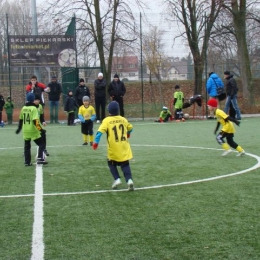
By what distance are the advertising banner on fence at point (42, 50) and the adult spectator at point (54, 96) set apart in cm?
174

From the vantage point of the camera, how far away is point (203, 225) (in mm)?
6289

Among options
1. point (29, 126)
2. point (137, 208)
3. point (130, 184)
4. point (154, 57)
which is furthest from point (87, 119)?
point (154, 57)

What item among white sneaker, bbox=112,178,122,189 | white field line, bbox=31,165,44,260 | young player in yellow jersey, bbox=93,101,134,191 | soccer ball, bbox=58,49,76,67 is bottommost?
white field line, bbox=31,165,44,260

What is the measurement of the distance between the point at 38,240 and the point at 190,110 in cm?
2403

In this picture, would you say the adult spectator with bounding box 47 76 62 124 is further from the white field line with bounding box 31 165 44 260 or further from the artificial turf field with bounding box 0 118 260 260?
the white field line with bounding box 31 165 44 260

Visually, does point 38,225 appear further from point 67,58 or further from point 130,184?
point 67,58

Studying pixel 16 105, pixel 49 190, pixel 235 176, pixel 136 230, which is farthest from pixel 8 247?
pixel 16 105

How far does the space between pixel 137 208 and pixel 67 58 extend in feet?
62.1

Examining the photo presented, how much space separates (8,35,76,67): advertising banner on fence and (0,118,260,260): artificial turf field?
12.8 metres

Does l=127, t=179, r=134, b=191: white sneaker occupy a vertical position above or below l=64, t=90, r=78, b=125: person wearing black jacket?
below

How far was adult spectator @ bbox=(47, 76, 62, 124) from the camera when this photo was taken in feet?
76.5

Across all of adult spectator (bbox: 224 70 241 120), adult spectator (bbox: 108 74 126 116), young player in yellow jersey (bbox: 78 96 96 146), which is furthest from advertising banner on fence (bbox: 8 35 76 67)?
young player in yellow jersey (bbox: 78 96 96 146)

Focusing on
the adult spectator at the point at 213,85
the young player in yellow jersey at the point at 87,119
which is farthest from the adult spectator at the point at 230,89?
the young player in yellow jersey at the point at 87,119

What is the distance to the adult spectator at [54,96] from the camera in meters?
23.3
